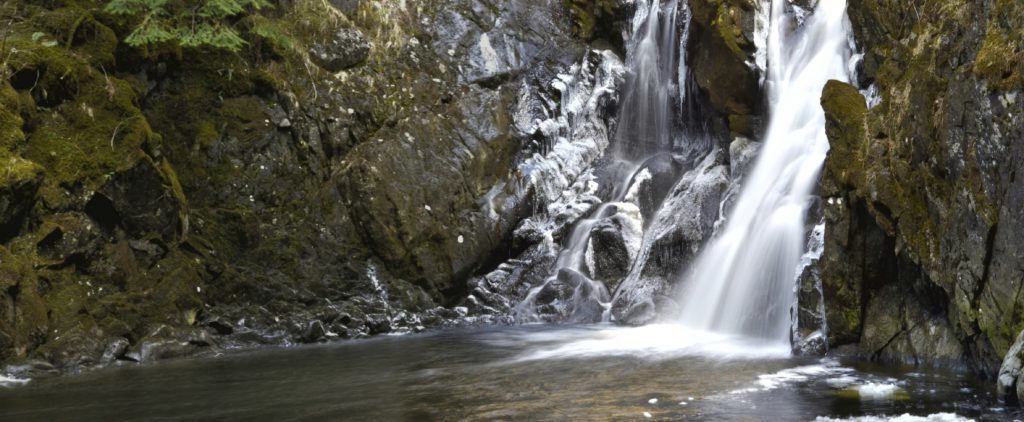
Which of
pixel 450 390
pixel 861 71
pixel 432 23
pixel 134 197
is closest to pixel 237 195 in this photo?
pixel 134 197

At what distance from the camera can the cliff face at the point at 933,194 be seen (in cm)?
632

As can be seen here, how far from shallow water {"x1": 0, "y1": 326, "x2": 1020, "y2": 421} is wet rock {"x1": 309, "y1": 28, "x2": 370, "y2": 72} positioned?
6422mm

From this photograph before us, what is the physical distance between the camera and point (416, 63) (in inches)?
646

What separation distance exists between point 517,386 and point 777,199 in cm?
538

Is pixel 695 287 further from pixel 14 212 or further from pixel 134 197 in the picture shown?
pixel 14 212

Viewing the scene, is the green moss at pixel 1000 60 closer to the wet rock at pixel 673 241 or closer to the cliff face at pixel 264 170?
the wet rock at pixel 673 241

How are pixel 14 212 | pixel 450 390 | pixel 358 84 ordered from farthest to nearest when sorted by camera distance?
1. pixel 358 84
2. pixel 14 212
3. pixel 450 390

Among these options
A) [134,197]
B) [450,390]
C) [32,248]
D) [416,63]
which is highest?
[416,63]

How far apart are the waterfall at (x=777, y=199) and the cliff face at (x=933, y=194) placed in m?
1.60

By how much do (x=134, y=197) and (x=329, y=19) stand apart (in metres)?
5.53

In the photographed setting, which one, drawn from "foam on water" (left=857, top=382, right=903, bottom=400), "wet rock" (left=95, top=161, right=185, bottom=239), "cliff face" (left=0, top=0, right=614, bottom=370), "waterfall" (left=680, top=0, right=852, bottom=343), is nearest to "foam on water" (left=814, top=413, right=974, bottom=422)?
"foam on water" (left=857, top=382, right=903, bottom=400)

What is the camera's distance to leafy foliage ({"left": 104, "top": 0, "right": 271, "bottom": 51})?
1239 centimetres

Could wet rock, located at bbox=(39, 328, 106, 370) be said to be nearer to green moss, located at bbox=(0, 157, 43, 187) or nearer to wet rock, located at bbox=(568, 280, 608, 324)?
green moss, located at bbox=(0, 157, 43, 187)

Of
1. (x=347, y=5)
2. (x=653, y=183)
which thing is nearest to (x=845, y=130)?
(x=653, y=183)
